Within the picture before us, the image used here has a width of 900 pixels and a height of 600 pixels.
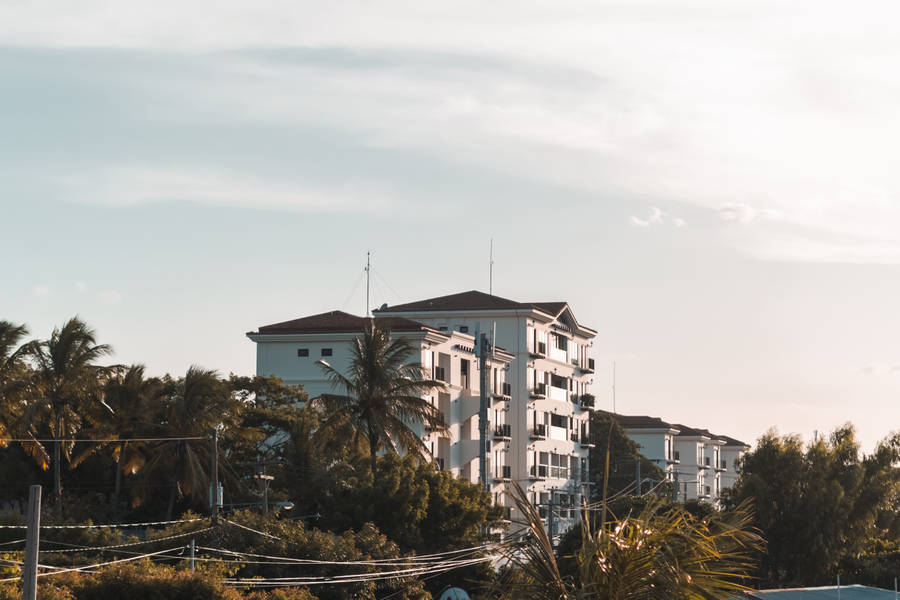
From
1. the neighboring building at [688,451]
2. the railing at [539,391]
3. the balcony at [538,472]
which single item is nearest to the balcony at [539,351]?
the railing at [539,391]

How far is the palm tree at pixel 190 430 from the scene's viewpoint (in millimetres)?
59688

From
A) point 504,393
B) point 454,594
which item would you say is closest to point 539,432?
point 504,393

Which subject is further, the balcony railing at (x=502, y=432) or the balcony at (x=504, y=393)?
the balcony railing at (x=502, y=432)

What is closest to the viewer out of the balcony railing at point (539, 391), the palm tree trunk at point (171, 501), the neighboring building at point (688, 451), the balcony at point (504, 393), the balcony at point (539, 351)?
the palm tree trunk at point (171, 501)

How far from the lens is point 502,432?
89.1m

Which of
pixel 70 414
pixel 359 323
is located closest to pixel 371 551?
pixel 70 414

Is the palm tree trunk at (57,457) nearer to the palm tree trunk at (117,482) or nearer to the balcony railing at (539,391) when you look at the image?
the palm tree trunk at (117,482)

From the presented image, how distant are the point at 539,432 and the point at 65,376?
43.6 m

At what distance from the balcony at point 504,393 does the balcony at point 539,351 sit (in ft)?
9.84

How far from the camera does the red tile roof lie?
261 feet

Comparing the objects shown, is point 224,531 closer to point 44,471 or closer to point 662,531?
point 44,471

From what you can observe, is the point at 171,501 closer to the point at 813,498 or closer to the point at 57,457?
the point at 57,457

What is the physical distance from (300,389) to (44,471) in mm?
16965

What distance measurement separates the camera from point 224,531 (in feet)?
156
